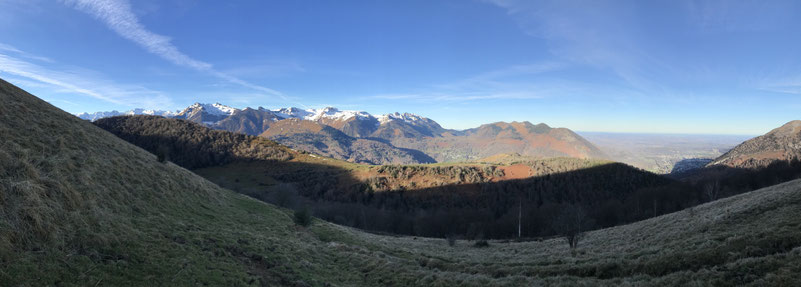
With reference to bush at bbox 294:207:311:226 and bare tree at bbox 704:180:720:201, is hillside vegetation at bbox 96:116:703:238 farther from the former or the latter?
bush at bbox 294:207:311:226

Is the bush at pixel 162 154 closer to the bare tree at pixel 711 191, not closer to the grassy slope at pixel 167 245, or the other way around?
the grassy slope at pixel 167 245

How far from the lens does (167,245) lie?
14.7 metres

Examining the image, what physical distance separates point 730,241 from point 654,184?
8481 inches

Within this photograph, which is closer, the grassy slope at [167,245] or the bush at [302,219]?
the grassy slope at [167,245]

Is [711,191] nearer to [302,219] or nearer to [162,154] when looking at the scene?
[302,219]

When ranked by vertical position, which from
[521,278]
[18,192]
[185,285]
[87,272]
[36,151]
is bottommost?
[521,278]

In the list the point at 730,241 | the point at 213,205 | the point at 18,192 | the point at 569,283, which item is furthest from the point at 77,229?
the point at 730,241

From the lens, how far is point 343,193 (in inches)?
6841

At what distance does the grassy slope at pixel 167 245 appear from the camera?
10.6 meters

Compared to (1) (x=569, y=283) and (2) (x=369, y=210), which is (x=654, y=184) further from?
(1) (x=569, y=283)

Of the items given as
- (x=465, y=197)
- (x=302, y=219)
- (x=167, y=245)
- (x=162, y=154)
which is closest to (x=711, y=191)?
(x=465, y=197)

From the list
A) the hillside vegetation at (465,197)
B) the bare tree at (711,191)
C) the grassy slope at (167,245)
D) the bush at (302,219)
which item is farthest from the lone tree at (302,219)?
the bare tree at (711,191)

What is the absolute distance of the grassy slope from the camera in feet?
34.8

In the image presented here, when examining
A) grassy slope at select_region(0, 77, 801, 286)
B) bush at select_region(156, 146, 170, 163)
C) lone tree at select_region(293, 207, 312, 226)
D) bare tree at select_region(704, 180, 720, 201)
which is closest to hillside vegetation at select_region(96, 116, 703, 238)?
bare tree at select_region(704, 180, 720, 201)
